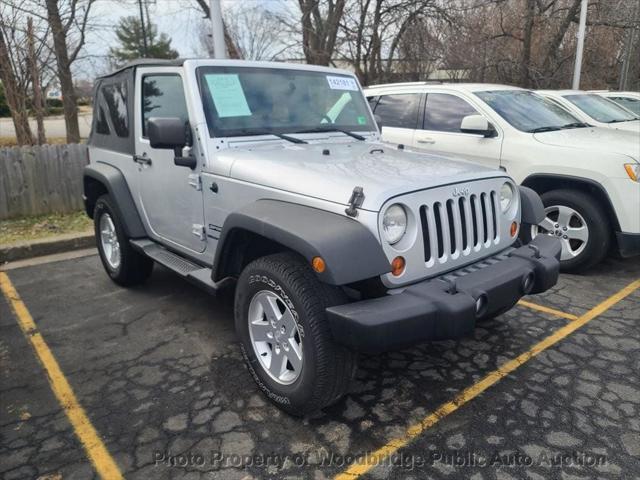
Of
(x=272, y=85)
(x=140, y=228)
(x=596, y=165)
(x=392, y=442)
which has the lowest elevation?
(x=392, y=442)

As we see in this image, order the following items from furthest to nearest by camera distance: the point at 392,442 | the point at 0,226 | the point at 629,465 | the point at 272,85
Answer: the point at 0,226 < the point at 272,85 < the point at 392,442 < the point at 629,465

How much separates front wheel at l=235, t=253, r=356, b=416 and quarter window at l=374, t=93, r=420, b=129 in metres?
4.12

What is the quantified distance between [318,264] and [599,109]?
23.1ft

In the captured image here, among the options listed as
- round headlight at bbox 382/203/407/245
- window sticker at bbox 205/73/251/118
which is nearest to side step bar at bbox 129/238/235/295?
window sticker at bbox 205/73/251/118

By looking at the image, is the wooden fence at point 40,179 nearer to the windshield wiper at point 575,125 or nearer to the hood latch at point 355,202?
the hood latch at point 355,202

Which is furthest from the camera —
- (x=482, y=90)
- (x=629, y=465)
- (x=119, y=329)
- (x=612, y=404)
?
(x=482, y=90)

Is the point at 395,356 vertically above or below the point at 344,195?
below

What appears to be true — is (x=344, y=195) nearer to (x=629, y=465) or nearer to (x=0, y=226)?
(x=629, y=465)

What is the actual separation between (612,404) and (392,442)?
4.34ft

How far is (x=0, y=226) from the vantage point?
6684 millimetres

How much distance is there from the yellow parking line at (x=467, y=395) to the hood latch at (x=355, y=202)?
1.19 m

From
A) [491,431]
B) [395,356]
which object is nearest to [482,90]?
[395,356]

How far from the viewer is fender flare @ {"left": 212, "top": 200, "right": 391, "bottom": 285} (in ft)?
7.48

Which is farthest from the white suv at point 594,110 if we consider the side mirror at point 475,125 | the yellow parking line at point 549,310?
the yellow parking line at point 549,310
